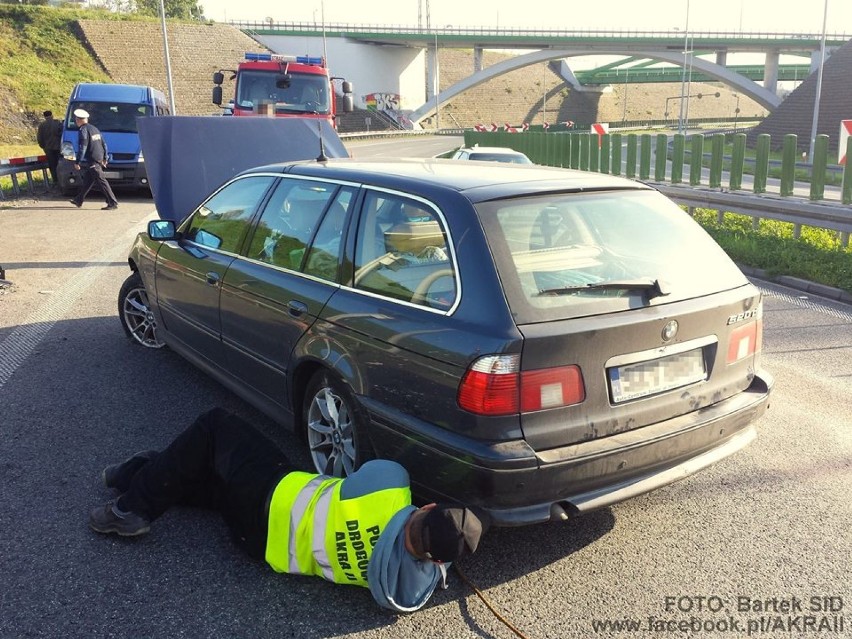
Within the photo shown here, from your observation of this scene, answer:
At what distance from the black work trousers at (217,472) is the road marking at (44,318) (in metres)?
2.71

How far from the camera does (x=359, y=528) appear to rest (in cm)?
275

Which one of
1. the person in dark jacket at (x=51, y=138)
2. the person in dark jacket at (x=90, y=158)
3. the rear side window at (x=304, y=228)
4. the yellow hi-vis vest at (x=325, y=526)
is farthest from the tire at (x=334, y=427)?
the person in dark jacket at (x=51, y=138)

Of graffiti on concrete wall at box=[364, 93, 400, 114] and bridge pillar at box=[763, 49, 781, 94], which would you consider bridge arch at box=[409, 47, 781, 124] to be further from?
bridge pillar at box=[763, 49, 781, 94]

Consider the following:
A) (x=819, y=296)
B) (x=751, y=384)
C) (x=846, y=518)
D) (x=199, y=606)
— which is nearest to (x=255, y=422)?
(x=199, y=606)

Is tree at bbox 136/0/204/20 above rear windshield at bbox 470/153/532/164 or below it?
above

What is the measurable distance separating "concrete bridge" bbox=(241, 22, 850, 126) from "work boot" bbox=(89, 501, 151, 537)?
77715mm

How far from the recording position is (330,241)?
3.81 m

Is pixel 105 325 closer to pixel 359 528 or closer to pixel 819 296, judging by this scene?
pixel 359 528

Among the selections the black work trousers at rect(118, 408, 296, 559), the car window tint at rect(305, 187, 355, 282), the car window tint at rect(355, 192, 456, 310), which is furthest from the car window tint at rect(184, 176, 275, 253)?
the black work trousers at rect(118, 408, 296, 559)

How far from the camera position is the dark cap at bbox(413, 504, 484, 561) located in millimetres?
2516

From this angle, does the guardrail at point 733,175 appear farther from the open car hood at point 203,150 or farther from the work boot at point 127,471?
the work boot at point 127,471

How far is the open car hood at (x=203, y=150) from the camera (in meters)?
8.84

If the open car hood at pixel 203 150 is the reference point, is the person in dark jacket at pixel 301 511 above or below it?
below

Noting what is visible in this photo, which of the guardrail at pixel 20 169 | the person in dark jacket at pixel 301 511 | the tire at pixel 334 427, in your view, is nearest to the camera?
the person in dark jacket at pixel 301 511
